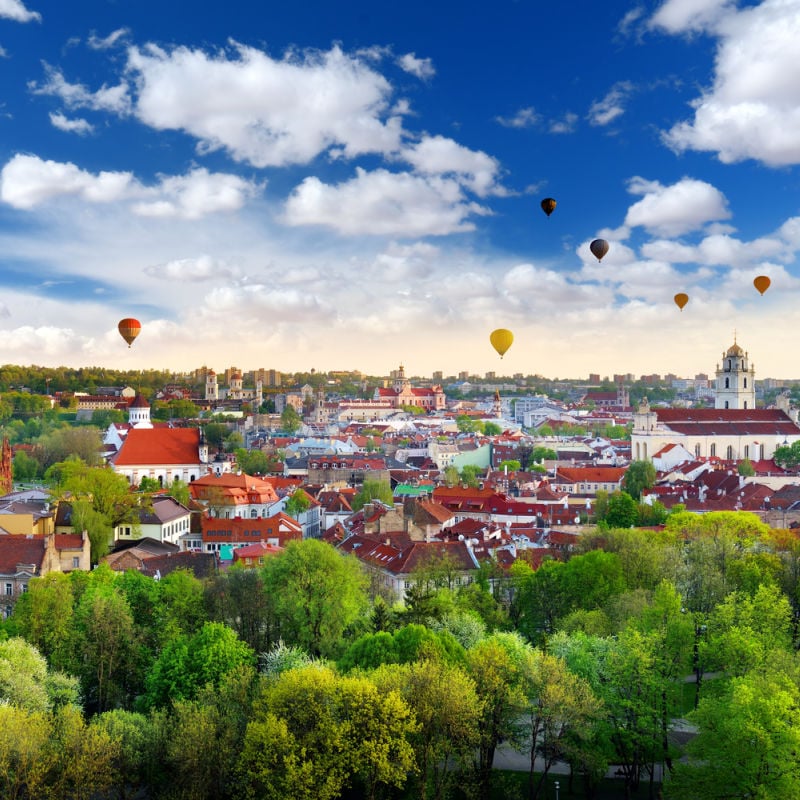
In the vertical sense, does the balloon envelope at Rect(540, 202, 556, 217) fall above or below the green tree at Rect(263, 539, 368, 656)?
above

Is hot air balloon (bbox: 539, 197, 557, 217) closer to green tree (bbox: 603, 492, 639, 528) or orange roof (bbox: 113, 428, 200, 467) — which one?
green tree (bbox: 603, 492, 639, 528)

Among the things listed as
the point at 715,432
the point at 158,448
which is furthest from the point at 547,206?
the point at 715,432

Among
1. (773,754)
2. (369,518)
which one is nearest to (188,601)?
(773,754)

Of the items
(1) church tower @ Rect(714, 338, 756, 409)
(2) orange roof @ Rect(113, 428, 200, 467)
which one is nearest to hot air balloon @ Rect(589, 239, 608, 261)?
(2) orange roof @ Rect(113, 428, 200, 467)

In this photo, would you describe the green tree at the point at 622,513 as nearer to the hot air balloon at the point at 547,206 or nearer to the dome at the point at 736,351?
the hot air balloon at the point at 547,206

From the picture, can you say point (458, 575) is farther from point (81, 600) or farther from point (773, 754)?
point (773, 754)

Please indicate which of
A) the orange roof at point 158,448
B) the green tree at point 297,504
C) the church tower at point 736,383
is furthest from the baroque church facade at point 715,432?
the green tree at point 297,504
